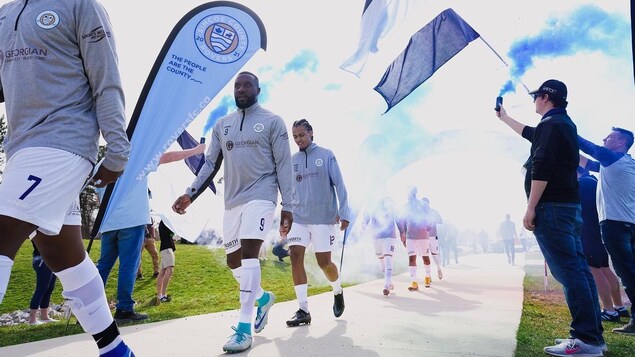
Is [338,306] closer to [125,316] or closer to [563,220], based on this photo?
[125,316]

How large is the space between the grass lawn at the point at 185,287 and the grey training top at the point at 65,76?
354cm

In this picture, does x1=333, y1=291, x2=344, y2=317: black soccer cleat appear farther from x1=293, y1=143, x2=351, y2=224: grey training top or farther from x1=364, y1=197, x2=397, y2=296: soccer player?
x1=364, y1=197, x2=397, y2=296: soccer player

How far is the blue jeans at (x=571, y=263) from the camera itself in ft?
12.4

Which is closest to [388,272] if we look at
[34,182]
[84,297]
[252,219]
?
[252,219]

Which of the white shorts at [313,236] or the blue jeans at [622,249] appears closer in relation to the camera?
the blue jeans at [622,249]

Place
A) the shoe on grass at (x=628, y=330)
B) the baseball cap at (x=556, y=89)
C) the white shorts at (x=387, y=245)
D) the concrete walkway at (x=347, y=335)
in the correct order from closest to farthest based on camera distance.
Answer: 1. the concrete walkway at (x=347, y=335)
2. the baseball cap at (x=556, y=89)
3. the shoe on grass at (x=628, y=330)
4. the white shorts at (x=387, y=245)

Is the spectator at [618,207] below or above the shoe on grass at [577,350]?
above

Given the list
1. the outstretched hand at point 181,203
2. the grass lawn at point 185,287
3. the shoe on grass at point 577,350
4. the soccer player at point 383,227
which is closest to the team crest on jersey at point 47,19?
the outstretched hand at point 181,203

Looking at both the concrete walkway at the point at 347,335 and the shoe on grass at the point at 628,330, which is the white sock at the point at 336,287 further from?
the shoe on grass at the point at 628,330

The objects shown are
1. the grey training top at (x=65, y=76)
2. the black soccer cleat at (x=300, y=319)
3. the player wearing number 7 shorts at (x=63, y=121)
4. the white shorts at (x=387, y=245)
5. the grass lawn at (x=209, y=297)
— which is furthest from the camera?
the white shorts at (x=387, y=245)

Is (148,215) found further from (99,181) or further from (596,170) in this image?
(596,170)

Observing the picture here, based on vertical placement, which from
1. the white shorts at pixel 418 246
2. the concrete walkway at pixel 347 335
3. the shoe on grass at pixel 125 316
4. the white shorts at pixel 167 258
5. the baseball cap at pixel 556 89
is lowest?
the shoe on grass at pixel 125 316

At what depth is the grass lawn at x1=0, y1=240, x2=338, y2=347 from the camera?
7.65m

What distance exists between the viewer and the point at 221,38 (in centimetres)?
696
